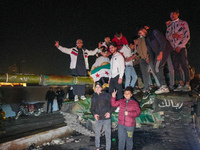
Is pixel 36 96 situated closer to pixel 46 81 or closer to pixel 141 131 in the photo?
pixel 46 81

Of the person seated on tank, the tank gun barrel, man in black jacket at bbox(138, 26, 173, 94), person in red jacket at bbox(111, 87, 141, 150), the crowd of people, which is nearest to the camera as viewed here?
person in red jacket at bbox(111, 87, 141, 150)

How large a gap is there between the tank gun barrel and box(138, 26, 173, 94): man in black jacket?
2309 mm

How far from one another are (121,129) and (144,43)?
299 cm

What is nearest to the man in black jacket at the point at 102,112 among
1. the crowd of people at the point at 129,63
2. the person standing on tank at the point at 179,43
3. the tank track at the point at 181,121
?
the crowd of people at the point at 129,63

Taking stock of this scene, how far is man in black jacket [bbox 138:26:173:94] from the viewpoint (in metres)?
4.55

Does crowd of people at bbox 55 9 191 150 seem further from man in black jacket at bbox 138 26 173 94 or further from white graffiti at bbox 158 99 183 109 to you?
white graffiti at bbox 158 99 183 109

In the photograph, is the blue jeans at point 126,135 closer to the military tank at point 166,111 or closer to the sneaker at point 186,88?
the military tank at point 166,111

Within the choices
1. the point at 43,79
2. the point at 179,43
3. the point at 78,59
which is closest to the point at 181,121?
the point at 179,43

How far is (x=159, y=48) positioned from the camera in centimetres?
467

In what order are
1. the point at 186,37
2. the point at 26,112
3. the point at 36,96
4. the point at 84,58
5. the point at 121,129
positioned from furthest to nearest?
Answer: the point at 36,96 < the point at 26,112 < the point at 84,58 < the point at 186,37 < the point at 121,129

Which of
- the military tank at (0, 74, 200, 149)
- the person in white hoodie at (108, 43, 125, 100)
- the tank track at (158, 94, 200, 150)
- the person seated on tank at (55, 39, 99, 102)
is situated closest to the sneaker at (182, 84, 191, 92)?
the military tank at (0, 74, 200, 149)

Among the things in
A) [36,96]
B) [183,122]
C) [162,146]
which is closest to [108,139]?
[162,146]

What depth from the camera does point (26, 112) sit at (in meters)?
9.72

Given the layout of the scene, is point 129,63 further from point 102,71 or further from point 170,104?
point 170,104
